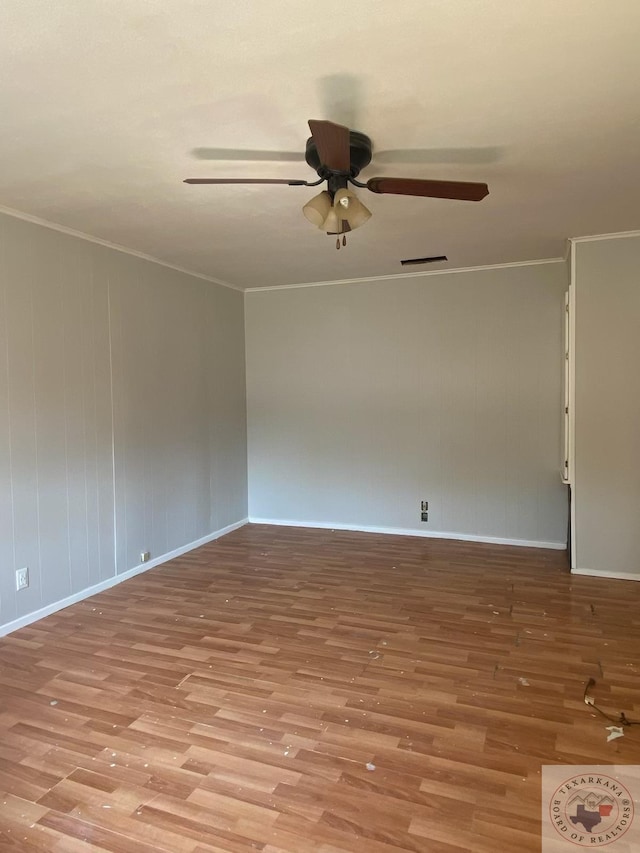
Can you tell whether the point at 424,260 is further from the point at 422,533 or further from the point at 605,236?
the point at 422,533

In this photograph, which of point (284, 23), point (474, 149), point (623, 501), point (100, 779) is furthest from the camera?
point (623, 501)

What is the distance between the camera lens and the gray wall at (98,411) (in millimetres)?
3248

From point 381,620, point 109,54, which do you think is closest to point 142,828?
point 381,620

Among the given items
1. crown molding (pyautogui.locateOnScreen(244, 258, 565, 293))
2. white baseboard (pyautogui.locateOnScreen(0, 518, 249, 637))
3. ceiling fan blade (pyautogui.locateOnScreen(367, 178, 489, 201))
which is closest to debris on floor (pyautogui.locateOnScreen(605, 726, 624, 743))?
ceiling fan blade (pyautogui.locateOnScreen(367, 178, 489, 201))

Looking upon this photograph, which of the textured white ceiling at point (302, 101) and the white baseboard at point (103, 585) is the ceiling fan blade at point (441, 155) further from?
the white baseboard at point (103, 585)

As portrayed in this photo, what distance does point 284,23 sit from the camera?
1.63 meters

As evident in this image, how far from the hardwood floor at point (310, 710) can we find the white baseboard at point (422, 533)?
794 millimetres

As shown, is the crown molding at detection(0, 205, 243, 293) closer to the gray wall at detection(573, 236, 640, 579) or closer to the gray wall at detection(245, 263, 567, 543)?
the gray wall at detection(245, 263, 567, 543)

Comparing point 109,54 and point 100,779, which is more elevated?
point 109,54

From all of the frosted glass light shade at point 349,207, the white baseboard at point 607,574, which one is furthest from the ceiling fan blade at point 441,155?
the white baseboard at point 607,574

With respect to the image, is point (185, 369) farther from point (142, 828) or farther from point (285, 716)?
point (142, 828)

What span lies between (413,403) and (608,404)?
5.50 ft

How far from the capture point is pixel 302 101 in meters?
2.04

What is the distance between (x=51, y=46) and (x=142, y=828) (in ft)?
8.07
